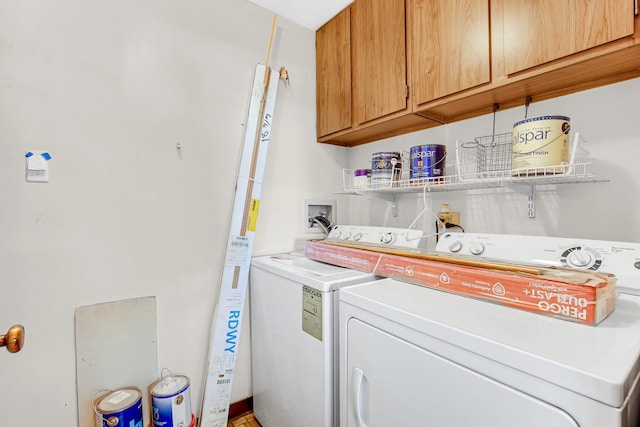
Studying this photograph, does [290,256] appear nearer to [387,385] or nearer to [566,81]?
[387,385]

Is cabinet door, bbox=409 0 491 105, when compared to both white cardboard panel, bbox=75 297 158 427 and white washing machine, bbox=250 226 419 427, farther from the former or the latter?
white cardboard panel, bbox=75 297 158 427

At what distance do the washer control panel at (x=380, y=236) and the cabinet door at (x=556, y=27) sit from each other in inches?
31.0

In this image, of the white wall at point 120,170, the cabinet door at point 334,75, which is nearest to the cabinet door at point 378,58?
the cabinet door at point 334,75

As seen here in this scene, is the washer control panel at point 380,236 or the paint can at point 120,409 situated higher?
the washer control panel at point 380,236

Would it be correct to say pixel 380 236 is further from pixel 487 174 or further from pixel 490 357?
pixel 490 357

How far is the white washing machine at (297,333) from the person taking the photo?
1064 millimetres

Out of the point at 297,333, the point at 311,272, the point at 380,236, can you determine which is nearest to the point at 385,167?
the point at 380,236

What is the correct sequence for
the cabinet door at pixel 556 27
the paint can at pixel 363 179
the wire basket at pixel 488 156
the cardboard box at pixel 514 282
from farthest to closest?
the paint can at pixel 363 179, the wire basket at pixel 488 156, the cabinet door at pixel 556 27, the cardboard box at pixel 514 282

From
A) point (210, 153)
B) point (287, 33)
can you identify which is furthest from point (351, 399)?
point (287, 33)

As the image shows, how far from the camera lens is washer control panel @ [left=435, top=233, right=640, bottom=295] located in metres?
0.88

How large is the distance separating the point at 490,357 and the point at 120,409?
144 cm

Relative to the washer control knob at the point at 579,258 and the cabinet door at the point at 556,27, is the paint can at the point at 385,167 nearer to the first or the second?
the cabinet door at the point at 556,27

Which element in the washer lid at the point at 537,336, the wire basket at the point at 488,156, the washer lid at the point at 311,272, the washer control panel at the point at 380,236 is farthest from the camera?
the washer control panel at the point at 380,236

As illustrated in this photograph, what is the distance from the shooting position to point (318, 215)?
205 centimetres
